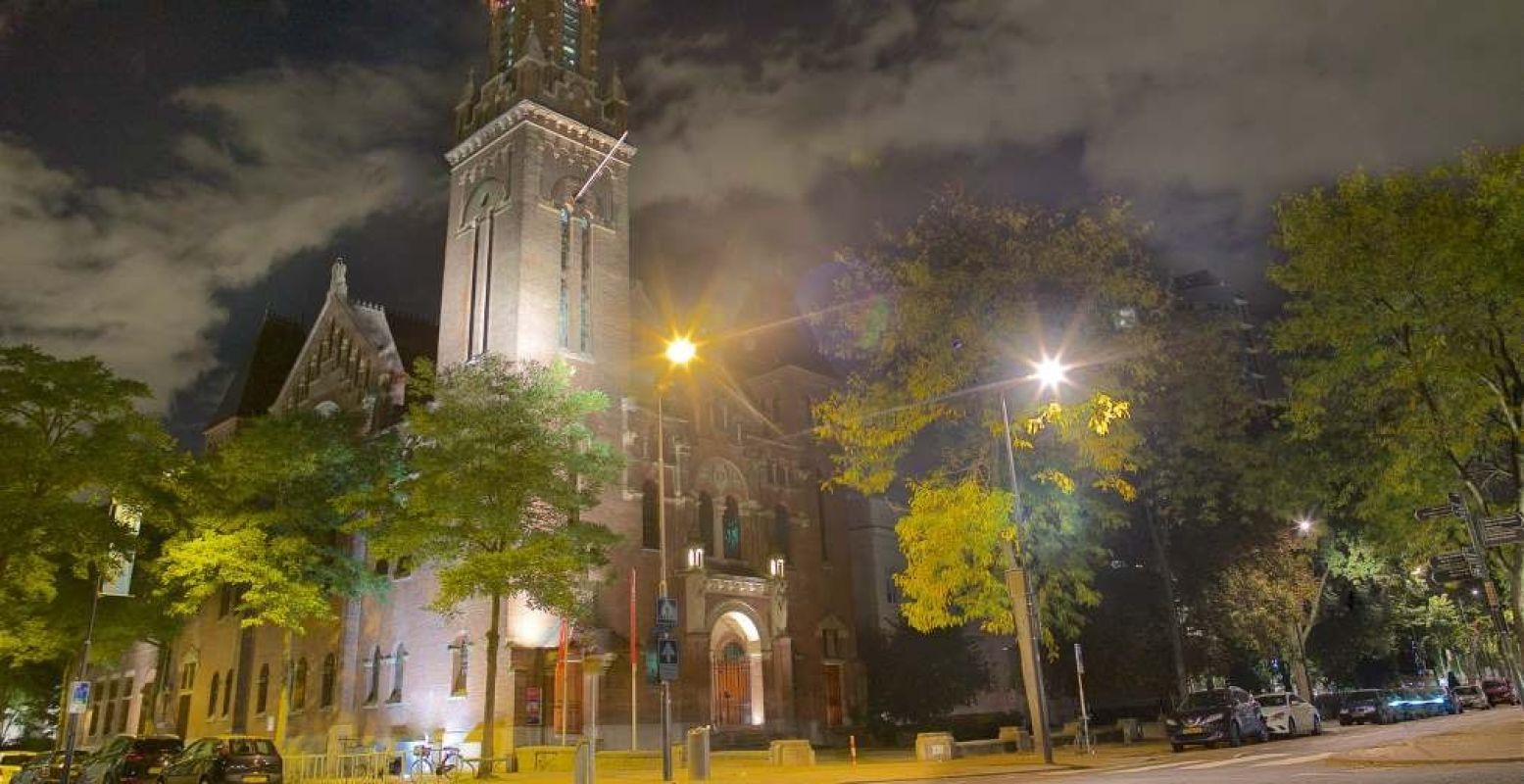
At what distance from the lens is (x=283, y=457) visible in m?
36.5

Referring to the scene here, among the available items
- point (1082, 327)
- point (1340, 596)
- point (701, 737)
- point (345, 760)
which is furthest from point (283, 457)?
point (1340, 596)

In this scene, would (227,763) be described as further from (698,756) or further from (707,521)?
(707,521)

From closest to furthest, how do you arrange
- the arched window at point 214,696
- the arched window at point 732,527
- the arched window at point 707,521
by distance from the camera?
the arched window at point 707,521, the arched window at point 732,527, the arched window at point 214,696

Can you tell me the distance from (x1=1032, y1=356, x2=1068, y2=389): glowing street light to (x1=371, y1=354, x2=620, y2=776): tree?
13.4 meters

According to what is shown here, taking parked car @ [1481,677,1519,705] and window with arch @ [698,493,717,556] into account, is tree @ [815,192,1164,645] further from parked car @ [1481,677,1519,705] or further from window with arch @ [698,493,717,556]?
parked car @ [1481,677,1519,705]

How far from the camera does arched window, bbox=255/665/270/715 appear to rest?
146ft

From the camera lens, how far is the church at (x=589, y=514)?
36469mm

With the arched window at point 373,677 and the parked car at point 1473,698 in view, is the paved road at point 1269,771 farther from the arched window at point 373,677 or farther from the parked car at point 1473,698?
the parked car at point 1473,698

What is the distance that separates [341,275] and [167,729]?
23261mm

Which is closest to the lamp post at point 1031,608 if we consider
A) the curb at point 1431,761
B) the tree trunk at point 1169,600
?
the curb at point 1431,761

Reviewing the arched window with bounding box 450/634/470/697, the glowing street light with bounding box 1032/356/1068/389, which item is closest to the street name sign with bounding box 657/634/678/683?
the glowing street light with bounding box 1032/356/1068/389

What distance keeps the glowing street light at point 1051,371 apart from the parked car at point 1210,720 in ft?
31.6

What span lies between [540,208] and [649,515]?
12731 mm

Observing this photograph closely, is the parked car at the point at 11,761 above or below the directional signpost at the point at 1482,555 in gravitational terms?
below
